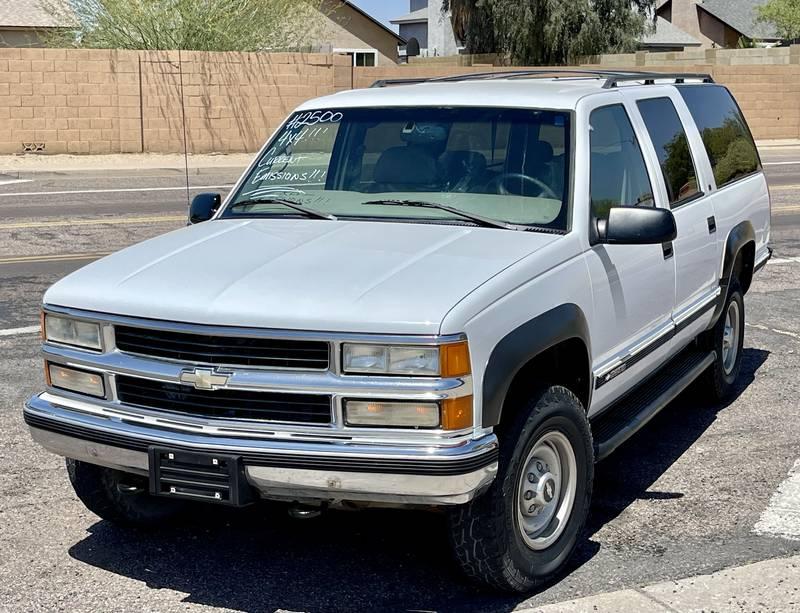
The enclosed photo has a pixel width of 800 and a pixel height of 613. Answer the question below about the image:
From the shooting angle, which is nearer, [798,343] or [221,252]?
[221,252]

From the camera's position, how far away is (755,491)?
5.55 m

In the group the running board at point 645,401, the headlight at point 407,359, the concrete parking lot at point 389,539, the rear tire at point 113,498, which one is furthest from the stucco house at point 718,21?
the headlight at point 407,359

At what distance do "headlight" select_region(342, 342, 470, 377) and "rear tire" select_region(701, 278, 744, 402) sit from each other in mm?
3362

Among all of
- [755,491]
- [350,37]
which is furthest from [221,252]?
[350,37]

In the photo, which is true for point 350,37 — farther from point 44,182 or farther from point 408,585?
point 408,585

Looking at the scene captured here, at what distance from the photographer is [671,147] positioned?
6145 mm

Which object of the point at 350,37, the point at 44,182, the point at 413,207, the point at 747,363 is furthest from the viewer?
the point at 350,37

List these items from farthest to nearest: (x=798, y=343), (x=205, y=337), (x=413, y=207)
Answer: (x=798, y=343) < (x=413, y=207) < (x=205, y=337)

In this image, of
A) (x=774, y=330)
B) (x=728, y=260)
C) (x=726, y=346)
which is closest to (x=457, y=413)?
(x=728, y=260)

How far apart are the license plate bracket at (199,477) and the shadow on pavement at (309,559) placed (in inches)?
22.0

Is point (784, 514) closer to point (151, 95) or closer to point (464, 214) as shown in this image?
point (464, 214)

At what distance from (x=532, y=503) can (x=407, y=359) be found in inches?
37.0

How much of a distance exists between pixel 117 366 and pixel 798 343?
20.2ft

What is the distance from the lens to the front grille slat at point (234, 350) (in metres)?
3.90
